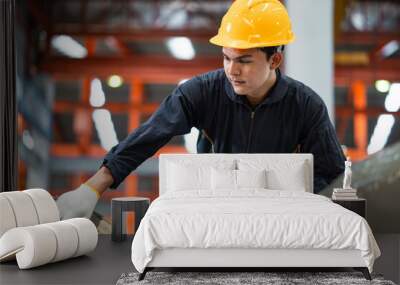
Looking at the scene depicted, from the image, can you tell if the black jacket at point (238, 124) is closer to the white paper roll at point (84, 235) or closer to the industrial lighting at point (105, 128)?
the white paper roll at point (84, 235)

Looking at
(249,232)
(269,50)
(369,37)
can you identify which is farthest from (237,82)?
(369,37)

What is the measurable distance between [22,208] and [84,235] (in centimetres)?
41

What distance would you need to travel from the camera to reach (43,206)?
3.96 metres

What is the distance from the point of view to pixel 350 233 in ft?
10.5

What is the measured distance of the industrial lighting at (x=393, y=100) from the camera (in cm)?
590

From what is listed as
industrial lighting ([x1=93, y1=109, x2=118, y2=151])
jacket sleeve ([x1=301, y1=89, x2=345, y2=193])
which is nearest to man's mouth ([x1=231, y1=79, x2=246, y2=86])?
jacket sleeve ([x1=301, y1=89, x2=345, y2=193])

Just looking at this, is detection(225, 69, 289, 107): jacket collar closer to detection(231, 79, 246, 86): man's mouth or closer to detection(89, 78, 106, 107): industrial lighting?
detection(231, 79, 246, 86): man's mouth

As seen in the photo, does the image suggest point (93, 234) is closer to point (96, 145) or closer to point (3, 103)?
point (3, 103)

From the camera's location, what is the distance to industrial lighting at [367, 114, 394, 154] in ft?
19.4

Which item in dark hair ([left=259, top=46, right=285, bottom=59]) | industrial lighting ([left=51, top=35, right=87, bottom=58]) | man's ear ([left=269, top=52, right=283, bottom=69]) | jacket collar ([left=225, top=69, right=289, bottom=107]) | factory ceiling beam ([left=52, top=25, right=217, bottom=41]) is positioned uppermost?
factory ceiling beam ([left=52, top=25, right=217, bottom=41])

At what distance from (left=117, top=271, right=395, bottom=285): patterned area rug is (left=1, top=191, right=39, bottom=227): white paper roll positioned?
0.80 metres

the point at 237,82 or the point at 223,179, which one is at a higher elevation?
the point at 237,82

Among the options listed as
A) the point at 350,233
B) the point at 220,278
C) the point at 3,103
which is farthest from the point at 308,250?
the point at 3,103

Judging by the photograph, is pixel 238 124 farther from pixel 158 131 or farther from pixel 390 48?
pixel 390 48
